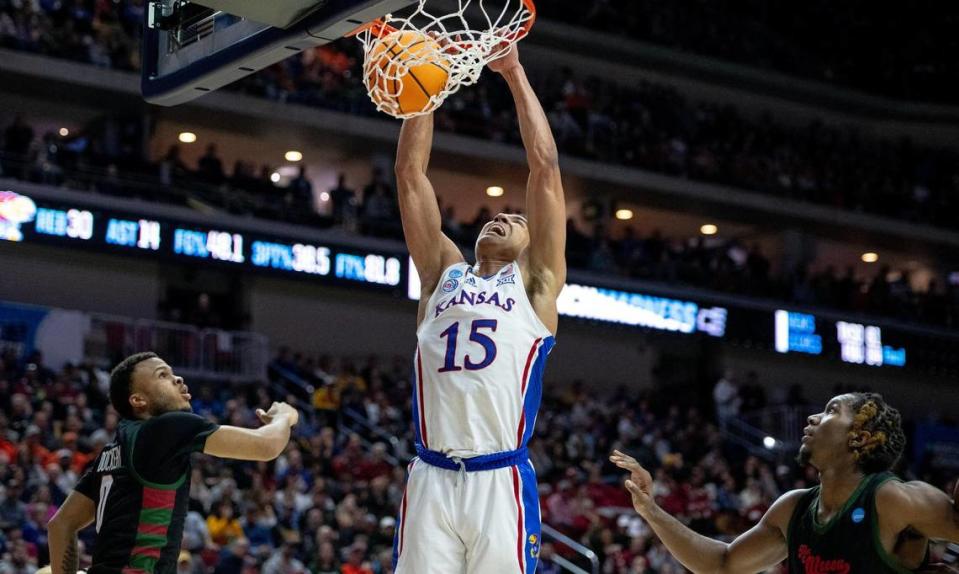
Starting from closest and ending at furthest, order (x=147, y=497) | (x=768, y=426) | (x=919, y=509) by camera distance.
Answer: (x=919, y=509)
(x=147, y=497)
(x=768, y=426)

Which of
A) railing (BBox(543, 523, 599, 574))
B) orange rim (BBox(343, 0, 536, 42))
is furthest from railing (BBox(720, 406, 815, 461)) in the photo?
orange rim (BBox(343, 0, 536, 42))

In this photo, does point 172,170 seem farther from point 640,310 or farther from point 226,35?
point 226,35

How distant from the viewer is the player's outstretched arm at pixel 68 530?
4.99m

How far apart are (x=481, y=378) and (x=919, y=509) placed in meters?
1.75

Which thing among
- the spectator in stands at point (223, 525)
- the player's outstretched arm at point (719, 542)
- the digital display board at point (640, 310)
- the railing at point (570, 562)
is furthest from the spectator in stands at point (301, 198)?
the player's outstretched arm at point (719, 542)

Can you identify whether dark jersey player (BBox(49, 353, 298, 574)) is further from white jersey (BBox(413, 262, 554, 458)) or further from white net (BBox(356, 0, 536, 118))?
white net (BBox(356, 0, 536, 118))

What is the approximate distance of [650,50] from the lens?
28.7 metres

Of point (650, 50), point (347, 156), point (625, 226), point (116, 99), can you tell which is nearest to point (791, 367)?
point (625, 226)

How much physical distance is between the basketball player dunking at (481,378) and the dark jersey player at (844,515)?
470mm

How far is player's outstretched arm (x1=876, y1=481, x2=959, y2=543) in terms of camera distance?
4227 mm

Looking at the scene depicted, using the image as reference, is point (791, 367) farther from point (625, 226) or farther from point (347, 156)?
point (347, 156)

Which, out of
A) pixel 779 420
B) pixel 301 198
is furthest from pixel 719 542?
pixel 779 420

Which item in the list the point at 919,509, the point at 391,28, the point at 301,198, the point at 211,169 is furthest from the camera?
the point at 301,198

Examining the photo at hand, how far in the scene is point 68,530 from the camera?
504 centimetres
